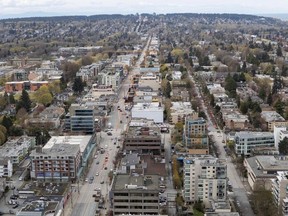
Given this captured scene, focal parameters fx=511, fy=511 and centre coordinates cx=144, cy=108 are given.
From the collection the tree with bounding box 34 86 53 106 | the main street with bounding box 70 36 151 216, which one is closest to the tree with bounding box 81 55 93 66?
the tree with bounding box 34 86 53 106

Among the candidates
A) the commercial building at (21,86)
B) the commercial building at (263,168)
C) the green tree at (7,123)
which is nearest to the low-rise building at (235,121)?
the commercial building at (263,168)

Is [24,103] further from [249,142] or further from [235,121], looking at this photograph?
[249,142]

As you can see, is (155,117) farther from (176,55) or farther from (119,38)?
(119,38)

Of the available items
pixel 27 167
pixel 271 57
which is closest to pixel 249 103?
pixel 27 167

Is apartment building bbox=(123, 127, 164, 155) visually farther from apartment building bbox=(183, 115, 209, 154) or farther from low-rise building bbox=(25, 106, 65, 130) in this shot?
low-rise building bbox=(25, 106, 65, 130)

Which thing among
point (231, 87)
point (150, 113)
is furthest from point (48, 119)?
point (231, 87)
